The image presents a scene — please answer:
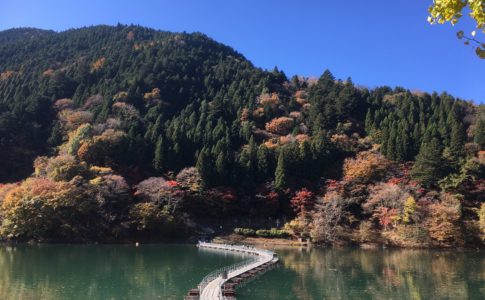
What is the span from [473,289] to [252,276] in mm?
13889

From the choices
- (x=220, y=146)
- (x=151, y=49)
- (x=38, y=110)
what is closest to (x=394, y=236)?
(x=220, y=146)

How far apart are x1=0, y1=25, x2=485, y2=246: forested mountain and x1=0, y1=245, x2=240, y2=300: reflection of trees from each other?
26.1 feet

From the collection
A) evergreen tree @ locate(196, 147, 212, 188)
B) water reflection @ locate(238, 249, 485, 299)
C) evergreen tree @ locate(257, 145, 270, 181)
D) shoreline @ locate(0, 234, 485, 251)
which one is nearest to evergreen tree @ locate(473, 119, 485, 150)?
shoreline @ locate(0, 234, 485, 251)

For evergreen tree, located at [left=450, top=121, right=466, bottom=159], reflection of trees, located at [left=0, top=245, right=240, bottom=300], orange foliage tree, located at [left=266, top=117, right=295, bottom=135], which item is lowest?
reflection of trees, located at [left=0, top=245, right=240, bottom=300]

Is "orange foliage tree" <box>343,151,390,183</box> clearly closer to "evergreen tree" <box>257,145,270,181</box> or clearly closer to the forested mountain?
the forested mountain

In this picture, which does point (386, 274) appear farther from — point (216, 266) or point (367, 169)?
point (367, 169)

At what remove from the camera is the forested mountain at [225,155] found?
160 ft

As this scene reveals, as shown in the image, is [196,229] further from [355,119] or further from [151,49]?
[151,49]

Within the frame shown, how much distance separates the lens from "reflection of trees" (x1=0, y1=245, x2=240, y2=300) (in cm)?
2291

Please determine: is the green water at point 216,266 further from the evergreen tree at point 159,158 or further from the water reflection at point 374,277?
the evergreen tree at point 159,158

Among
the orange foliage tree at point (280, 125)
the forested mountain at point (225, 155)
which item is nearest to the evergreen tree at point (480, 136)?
→ the forested mountain at point (225, 155)

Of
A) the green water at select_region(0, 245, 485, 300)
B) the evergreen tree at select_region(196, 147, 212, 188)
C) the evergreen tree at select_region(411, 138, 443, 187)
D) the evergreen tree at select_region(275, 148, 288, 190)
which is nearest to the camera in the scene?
the green water at select_region(0, 245, 485, 300)

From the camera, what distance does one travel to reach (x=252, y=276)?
2933 centimetres

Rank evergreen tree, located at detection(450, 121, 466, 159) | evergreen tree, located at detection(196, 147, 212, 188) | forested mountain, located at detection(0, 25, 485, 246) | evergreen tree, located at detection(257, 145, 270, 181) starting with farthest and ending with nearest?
evergreen tree, located at detection(257, 145, 270, 181), evergreen tree, located at detection(196, 147, 212, 188), evergreen tree, located at detection(450, 121, 466, 159), forested mountain, located at detection(0, 25, 485, 246)
